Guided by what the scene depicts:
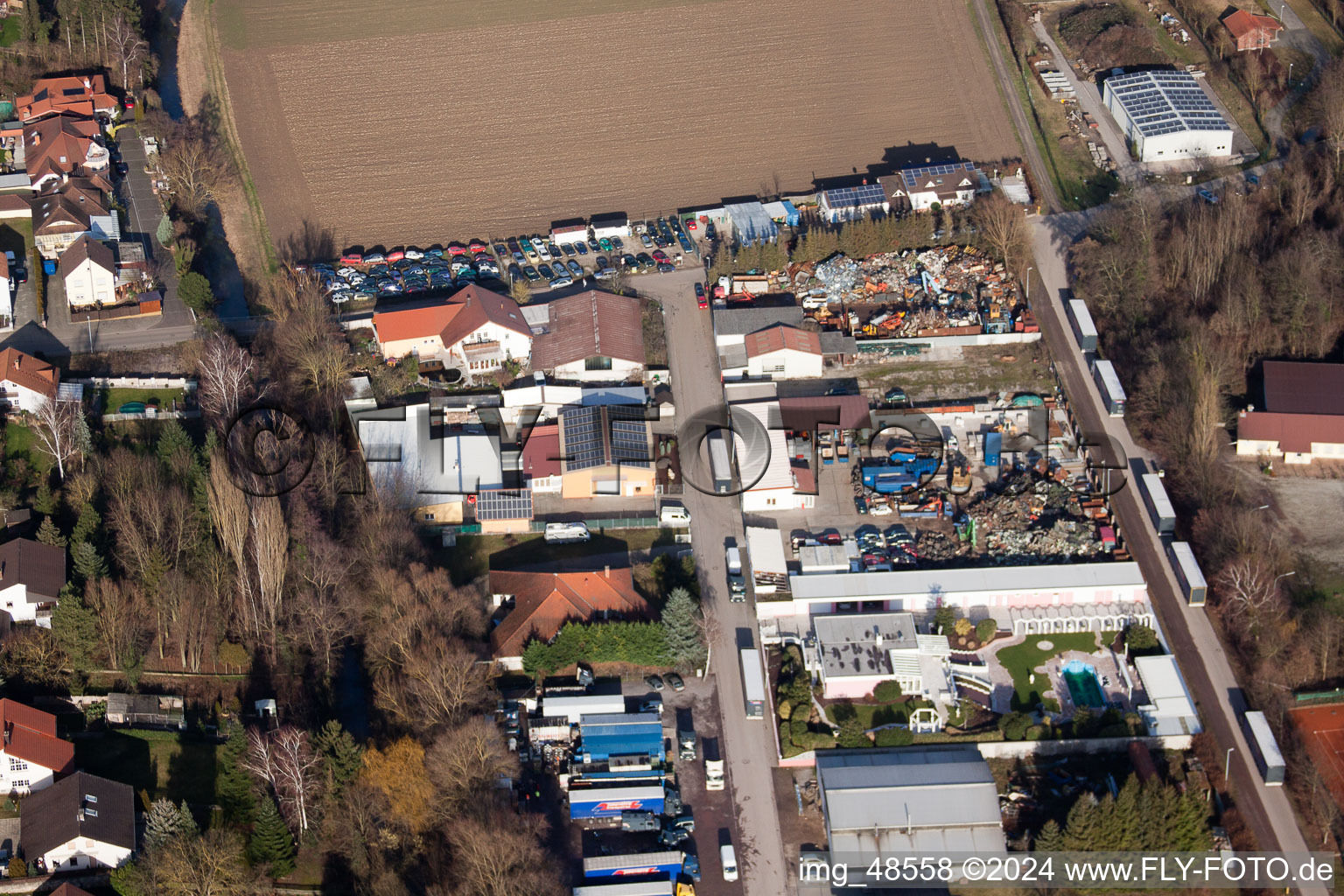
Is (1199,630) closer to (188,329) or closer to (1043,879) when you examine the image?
(1043,879)

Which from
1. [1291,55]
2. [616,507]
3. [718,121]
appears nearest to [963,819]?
[616,507]

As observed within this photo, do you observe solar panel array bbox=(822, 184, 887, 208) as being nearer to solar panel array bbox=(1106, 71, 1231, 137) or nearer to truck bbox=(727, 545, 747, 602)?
solar panel array bbox=(1106, 71, 1231, 137)

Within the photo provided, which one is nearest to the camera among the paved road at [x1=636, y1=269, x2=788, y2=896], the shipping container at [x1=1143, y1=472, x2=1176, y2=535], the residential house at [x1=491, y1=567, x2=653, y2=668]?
the paved road at [x1=636, y1=269, x2=788, y2=896]

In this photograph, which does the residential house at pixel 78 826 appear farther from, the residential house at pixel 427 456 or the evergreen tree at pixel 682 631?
the evergreen tree at pixel 682 631

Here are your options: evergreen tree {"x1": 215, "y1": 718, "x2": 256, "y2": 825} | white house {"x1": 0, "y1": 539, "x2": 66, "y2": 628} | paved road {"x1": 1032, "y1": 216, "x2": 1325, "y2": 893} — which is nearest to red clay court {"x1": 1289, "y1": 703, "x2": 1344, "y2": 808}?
paved road {"x1": 1032, "y1": 216, "x2": 1325, "y2": 893}

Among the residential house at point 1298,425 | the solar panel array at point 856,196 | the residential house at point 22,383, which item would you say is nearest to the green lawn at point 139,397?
the residential house at point 22,383
